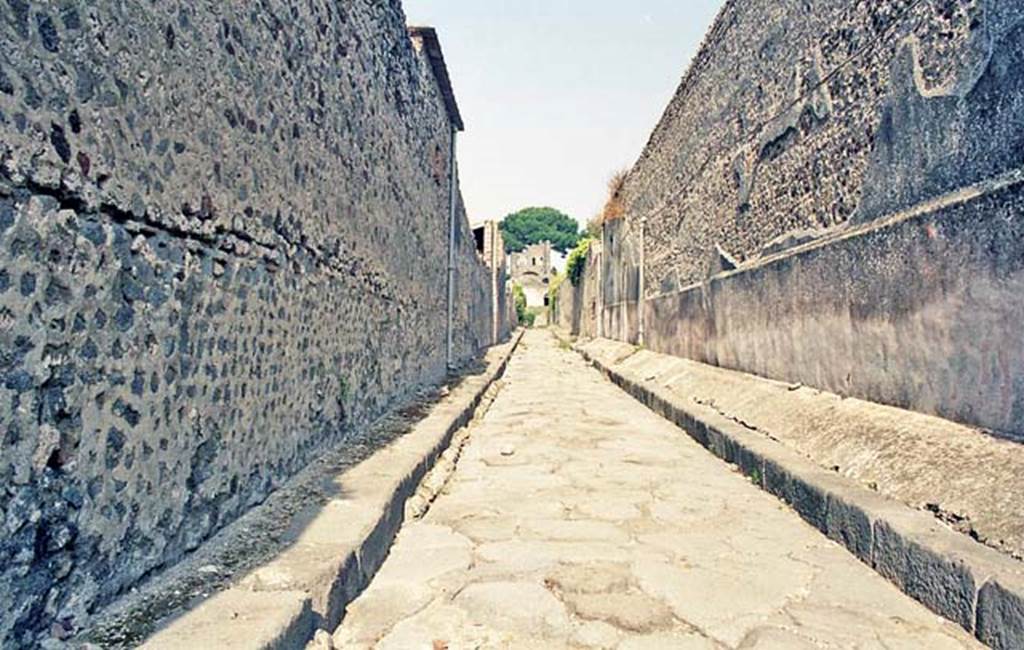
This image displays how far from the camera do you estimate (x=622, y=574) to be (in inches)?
90.9

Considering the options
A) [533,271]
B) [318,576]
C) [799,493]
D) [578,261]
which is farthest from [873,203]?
[533,271]

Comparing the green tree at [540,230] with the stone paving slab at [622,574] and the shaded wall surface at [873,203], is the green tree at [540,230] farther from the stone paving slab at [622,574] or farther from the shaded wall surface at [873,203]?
the stone paving slab at [622,574]

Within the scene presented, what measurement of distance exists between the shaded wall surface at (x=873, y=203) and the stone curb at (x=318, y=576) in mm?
2249

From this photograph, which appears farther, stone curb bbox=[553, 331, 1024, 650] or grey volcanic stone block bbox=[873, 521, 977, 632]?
grey volcanic stone block bbox=[873, 521, 977, 632]

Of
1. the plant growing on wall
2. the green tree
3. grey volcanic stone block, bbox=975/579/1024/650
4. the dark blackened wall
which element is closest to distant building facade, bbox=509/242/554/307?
the green tree

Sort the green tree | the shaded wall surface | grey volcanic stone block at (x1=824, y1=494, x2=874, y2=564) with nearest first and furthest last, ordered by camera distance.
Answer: grey volcanic stone block at (x1=824, y1=494, x2=874, y2=564), the shaded wall surface, the green tree

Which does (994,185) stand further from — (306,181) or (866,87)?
(306,181)

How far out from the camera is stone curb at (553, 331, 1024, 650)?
1.73m

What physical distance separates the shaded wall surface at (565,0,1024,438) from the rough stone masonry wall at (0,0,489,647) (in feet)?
8.86

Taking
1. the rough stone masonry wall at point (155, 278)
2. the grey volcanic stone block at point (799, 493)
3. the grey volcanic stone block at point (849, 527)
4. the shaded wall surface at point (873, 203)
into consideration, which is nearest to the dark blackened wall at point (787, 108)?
the shaded wall surface at point (873, 203)

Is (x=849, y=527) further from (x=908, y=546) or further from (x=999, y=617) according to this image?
(x=999, y=617)

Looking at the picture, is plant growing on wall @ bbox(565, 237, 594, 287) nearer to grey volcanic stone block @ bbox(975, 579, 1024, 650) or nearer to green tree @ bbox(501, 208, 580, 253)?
grey volcanic stone block @ bbox(975, 579, 1024, 650)

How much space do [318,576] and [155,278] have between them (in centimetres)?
90

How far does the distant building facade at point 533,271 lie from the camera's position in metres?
62.1
